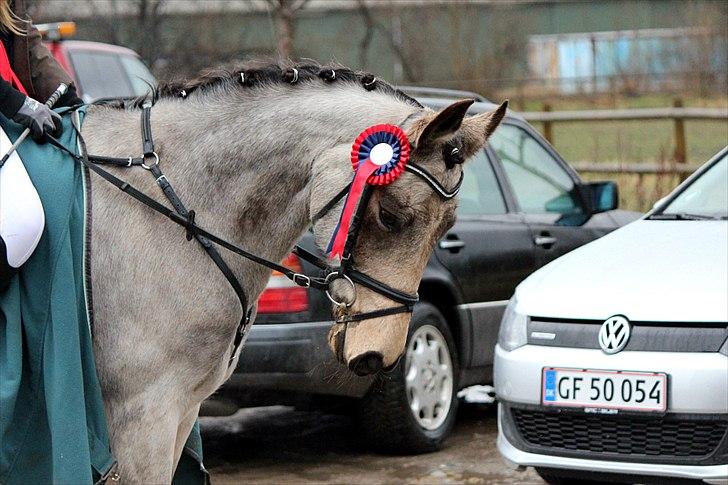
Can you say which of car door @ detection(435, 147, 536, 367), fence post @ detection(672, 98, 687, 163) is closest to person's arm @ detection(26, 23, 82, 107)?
car door @ detection(435, 147, 536, 367)

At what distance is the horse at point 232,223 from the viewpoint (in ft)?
10.9

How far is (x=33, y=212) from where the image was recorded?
3.27m

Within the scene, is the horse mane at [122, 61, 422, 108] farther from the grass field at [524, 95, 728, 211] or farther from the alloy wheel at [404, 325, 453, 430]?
the grass field at [524, 95, 728, 211]

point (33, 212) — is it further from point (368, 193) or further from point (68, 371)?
point (368, 193)

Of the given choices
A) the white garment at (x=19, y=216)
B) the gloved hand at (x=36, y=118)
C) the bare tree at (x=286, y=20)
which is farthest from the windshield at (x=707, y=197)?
the bare tree at (x=286, y=20)

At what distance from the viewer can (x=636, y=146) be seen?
15883 millimetres

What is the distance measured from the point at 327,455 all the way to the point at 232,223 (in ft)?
12.4

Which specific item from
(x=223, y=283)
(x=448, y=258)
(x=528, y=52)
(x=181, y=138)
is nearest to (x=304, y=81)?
(x=181, y=138)

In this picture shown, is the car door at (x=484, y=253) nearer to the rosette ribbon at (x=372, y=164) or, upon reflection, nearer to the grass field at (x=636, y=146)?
the rosette ribbon at (x=372, y=164)

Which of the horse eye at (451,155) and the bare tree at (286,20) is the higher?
the bare tree at (286,20)

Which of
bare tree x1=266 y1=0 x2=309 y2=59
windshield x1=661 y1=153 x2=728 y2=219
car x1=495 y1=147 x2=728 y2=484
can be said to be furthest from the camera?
bare tree x1=266 y1=0 x2=309 y2=59

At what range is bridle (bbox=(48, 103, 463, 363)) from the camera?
331 cm

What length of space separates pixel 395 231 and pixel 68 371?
38.1 inches

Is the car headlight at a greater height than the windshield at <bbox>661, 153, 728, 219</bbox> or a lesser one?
lesser
